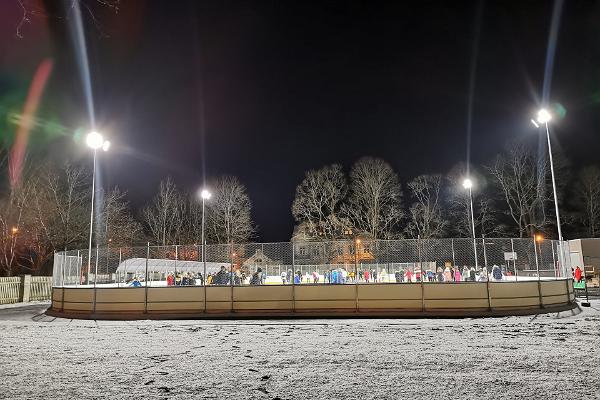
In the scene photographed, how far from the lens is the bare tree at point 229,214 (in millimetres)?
46719

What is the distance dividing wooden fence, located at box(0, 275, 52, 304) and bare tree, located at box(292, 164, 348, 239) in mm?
23594

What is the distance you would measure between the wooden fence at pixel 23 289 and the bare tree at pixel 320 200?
2359cm

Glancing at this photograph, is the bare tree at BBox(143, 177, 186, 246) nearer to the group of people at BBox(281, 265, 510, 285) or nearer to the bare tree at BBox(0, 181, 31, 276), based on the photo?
the bare tree at BBox(0, 181, 31, 276)

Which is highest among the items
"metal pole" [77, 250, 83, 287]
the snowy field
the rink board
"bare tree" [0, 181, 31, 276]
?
"bare tree" [0, 181, 31, 276]

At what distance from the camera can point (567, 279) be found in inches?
791

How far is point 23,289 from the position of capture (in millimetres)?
28594

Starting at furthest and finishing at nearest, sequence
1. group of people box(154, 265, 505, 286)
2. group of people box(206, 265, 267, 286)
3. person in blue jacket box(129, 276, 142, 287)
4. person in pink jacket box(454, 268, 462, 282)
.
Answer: person in blue jacket box(129, 276, 142, 287) < person in pink jacket box(454, 268, 462, 282) < group of people box(206, 265, 267, 286) < group of people box(154, 265, 505, 286)

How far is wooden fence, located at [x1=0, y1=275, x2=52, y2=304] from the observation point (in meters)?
27.2

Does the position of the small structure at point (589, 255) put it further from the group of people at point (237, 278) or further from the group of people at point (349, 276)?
the group of people at point (237, 278)

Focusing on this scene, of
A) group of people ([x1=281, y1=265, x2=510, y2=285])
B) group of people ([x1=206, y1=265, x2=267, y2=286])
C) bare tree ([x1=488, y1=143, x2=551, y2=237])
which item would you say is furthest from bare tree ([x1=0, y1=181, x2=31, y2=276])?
bare tree ([x1=488, y1=143, x2=551, y2=237])

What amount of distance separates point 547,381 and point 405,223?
128 ft

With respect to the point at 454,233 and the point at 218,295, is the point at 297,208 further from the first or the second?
the point at 218,295

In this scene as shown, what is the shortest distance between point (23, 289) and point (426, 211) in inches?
1367

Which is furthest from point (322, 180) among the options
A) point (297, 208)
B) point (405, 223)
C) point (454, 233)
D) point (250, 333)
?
point (250, 333)
